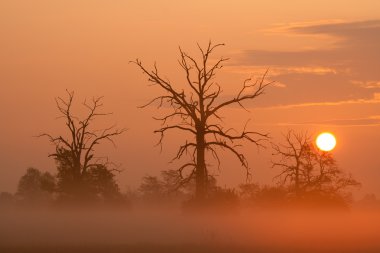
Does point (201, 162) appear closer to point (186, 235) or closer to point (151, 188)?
point (186, 235)

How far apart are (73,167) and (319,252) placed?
37076mm

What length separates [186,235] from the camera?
41062mm

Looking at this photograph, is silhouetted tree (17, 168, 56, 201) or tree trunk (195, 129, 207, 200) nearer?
tree trunk (195, 129, 207, 200)

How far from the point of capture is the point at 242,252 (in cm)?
3350

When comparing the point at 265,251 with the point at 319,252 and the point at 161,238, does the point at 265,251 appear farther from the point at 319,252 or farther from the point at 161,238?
the point at 161,238

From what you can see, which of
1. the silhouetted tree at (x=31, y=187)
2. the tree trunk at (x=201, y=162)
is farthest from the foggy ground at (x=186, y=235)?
the silhouetted tree at (x=31, y=187)

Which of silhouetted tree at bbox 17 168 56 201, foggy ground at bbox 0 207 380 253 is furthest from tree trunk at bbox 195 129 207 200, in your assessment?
silhouetted tree at bbox 17 168 56 201

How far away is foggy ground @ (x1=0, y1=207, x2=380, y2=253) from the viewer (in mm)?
35250

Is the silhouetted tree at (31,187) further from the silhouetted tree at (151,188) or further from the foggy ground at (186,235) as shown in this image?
the foggy ground at (186,235)

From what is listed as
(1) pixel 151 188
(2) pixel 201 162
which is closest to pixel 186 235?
(2) pixel 201 162

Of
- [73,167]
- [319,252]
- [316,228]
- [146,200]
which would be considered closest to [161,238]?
[319,252]

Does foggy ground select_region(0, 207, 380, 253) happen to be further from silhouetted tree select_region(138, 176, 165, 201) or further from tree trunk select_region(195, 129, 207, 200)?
silhouetted tree select_region(138, 176, 165, 201)

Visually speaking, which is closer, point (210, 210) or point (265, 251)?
point (265, 251)

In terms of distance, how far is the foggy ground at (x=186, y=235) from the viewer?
116 feet
